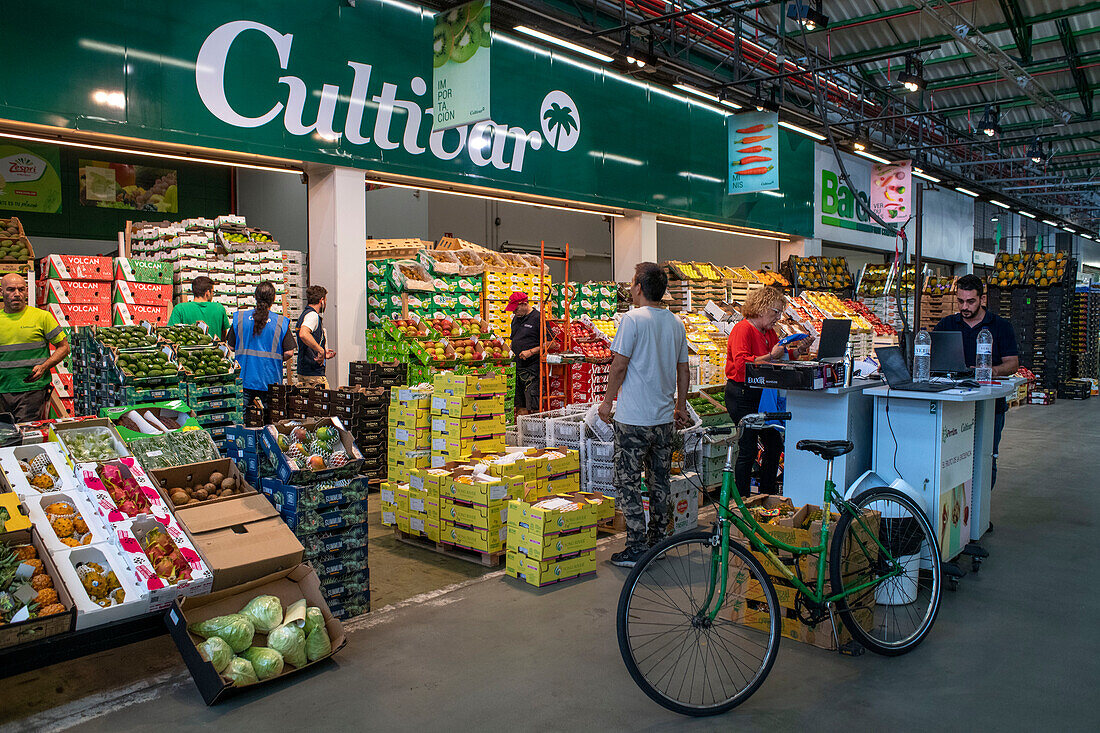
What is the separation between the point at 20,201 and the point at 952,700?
1412cm

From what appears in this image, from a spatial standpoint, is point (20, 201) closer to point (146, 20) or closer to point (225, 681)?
point (146, 20)

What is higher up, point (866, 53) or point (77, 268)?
point (866, 53)

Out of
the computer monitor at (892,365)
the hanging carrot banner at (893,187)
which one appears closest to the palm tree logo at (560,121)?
the hanging carrot banner at (893,187)

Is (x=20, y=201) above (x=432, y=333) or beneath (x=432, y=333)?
above

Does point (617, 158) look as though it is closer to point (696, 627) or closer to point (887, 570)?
point (887, 570)

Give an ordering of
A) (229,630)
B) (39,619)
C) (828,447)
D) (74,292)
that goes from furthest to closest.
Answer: (74,292), (828,447), (229,630), (39,619)

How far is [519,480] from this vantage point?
5246 mm

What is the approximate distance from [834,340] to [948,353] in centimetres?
82

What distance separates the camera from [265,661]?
3.46 meters

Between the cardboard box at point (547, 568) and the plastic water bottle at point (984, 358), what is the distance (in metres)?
2.87

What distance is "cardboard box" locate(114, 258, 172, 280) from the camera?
8586 mm

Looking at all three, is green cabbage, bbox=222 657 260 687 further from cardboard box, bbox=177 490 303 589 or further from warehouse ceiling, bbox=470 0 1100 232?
warehouse ceiling, bbox=470 0 1100 232

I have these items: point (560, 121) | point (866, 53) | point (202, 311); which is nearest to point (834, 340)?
point (202, 311)

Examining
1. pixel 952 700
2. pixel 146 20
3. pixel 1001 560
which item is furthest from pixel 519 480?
pixel 146 20
